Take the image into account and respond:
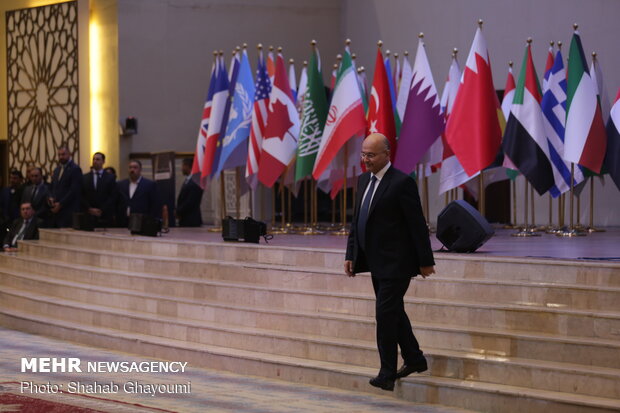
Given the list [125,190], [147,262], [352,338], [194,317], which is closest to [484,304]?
[352,338]

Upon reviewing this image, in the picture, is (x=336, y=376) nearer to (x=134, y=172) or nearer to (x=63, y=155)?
(x=134, y=172)

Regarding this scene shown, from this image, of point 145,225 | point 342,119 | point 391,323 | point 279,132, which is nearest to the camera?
point 391,323

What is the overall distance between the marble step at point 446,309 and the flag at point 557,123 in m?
5.06

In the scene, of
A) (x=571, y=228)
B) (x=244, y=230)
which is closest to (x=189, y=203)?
(x=244, y=230)

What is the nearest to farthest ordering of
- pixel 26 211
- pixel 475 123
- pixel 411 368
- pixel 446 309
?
1. pixel 411 368
2. pixel 446 309
3. pixel 475 123
4. pixel 26 211

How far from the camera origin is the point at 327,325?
8961 millimetres

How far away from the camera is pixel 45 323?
11.9 meters

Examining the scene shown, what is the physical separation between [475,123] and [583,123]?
1341mm

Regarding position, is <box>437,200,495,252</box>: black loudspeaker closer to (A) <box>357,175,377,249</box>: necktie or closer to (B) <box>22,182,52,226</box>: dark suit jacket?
(A) <box>357,175,377,249</box>: necktie

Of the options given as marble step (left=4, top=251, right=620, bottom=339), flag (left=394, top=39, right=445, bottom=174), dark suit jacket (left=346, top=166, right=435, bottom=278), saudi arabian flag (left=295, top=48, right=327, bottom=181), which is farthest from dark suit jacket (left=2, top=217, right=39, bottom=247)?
dark suit jacket (left=346, top=166, right=435, bottom=278)

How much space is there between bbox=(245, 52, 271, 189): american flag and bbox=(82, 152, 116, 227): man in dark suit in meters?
2.38

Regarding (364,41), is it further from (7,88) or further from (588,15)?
(7,88)

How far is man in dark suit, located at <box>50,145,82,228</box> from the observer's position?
15.6 meters

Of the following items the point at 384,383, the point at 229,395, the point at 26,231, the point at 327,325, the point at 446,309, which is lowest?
the point at 229,395
